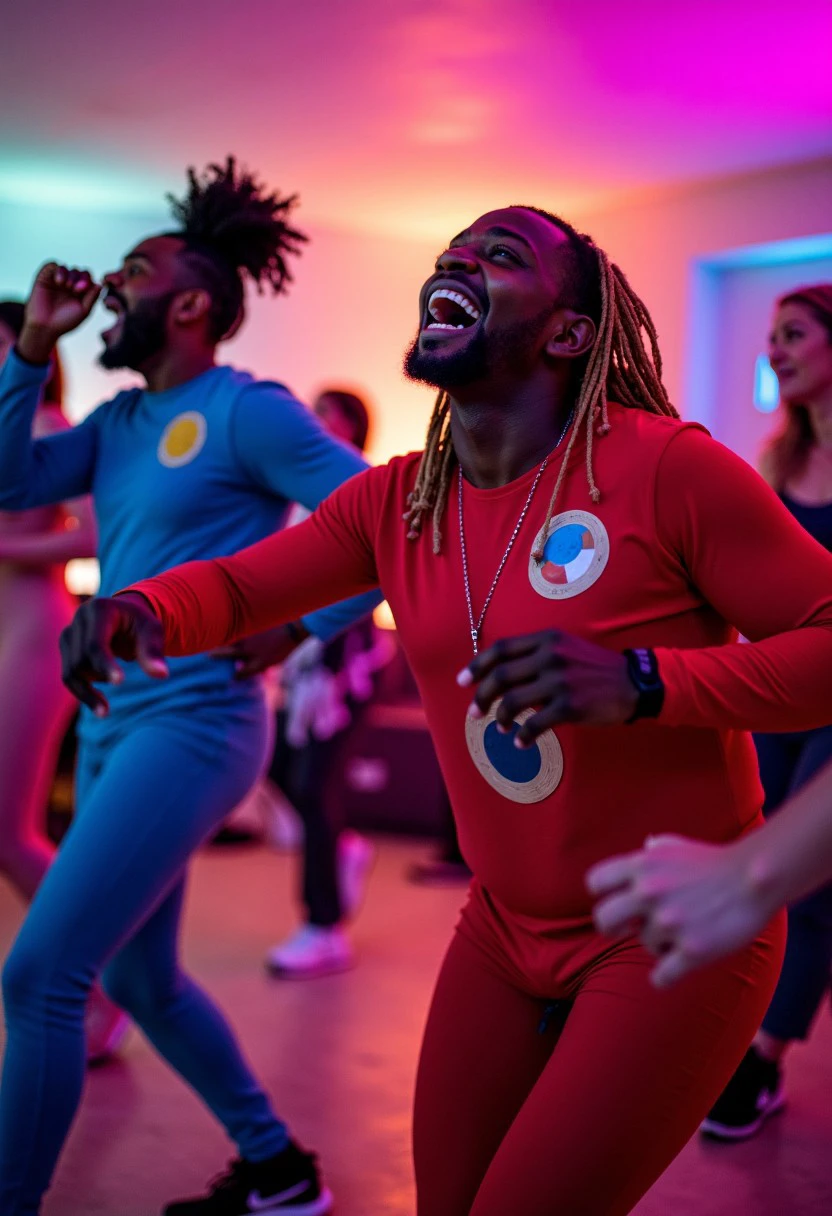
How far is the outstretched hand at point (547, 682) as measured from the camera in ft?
3.68

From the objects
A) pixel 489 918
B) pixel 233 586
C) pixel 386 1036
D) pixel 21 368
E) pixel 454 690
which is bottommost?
pixel 386 1036

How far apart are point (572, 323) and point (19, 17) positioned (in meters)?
3.26

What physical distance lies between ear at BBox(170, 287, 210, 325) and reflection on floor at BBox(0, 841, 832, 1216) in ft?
5.31

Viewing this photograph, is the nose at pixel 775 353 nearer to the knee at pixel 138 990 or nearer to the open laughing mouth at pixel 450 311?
the open laughing mouth at pixel 450 311

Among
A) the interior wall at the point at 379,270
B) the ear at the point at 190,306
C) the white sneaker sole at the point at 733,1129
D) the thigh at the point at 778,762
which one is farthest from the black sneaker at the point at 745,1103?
the interior wall at the point at 379,270

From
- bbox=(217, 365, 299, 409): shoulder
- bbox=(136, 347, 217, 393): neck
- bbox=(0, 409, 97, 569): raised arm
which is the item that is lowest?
bbox=(0, 409, 97, 569): raised arm

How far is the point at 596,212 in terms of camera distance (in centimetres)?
625

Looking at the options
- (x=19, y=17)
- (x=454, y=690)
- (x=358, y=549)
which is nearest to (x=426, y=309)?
(x=358, y=549)

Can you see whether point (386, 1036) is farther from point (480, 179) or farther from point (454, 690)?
point (480, 179)

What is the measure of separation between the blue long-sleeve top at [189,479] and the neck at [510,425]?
572mm

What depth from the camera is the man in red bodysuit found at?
4.40ft

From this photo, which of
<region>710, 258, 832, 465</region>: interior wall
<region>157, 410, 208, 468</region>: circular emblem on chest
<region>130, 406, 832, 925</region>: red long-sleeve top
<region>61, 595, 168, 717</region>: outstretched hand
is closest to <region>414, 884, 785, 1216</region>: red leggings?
<region>130, 406, 832, 925</region>: red long-sleeve top

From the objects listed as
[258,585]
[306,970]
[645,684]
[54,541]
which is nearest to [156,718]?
[258,585]

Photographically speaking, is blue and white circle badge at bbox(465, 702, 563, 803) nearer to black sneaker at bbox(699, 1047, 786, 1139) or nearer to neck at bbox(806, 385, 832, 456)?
black sneaker at bbox(699, 1047, 786, 1139)
